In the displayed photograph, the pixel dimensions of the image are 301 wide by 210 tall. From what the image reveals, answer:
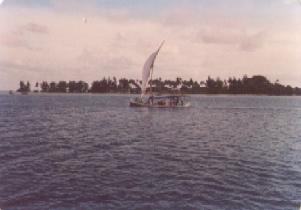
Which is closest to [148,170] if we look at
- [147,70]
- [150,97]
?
[147,70]

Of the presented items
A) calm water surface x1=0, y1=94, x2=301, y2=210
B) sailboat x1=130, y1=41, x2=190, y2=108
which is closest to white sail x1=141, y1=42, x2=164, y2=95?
sailboat x1=130, y1=41, x2=190, y2=108

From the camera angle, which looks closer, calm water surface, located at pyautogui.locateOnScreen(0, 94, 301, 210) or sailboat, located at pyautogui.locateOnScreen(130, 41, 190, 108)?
calm water surface, located at pyautogui.locateOnScreen(0, 94, 301, 210)

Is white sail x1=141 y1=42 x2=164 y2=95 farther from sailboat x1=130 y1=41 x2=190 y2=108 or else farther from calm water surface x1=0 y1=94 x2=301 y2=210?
calm water surface x1=0 y1=94 x2=301 y2=210

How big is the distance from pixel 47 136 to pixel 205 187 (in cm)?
1884

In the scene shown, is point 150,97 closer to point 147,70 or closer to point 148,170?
point 147,70

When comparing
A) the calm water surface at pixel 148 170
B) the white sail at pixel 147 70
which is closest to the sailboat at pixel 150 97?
the white sail at pixel 147 70

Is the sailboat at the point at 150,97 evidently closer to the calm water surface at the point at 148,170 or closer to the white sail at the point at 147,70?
the white sail at the point at 147,70

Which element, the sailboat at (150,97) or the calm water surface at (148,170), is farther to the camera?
the sailboat at (150,97)

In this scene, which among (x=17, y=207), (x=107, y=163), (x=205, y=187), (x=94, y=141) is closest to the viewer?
(x=17, y=207)

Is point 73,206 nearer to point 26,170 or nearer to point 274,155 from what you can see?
point 26,170

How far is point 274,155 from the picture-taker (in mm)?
26500

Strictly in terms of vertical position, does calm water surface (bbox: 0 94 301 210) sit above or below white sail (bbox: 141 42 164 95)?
below

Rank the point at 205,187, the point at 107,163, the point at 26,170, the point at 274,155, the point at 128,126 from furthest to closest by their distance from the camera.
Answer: the point at 128,126 → the point at 274,155 → the point at 107,163 → the point at 26,170 → the point at 205,187

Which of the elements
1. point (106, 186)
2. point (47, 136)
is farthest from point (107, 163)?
point (47, 136)
